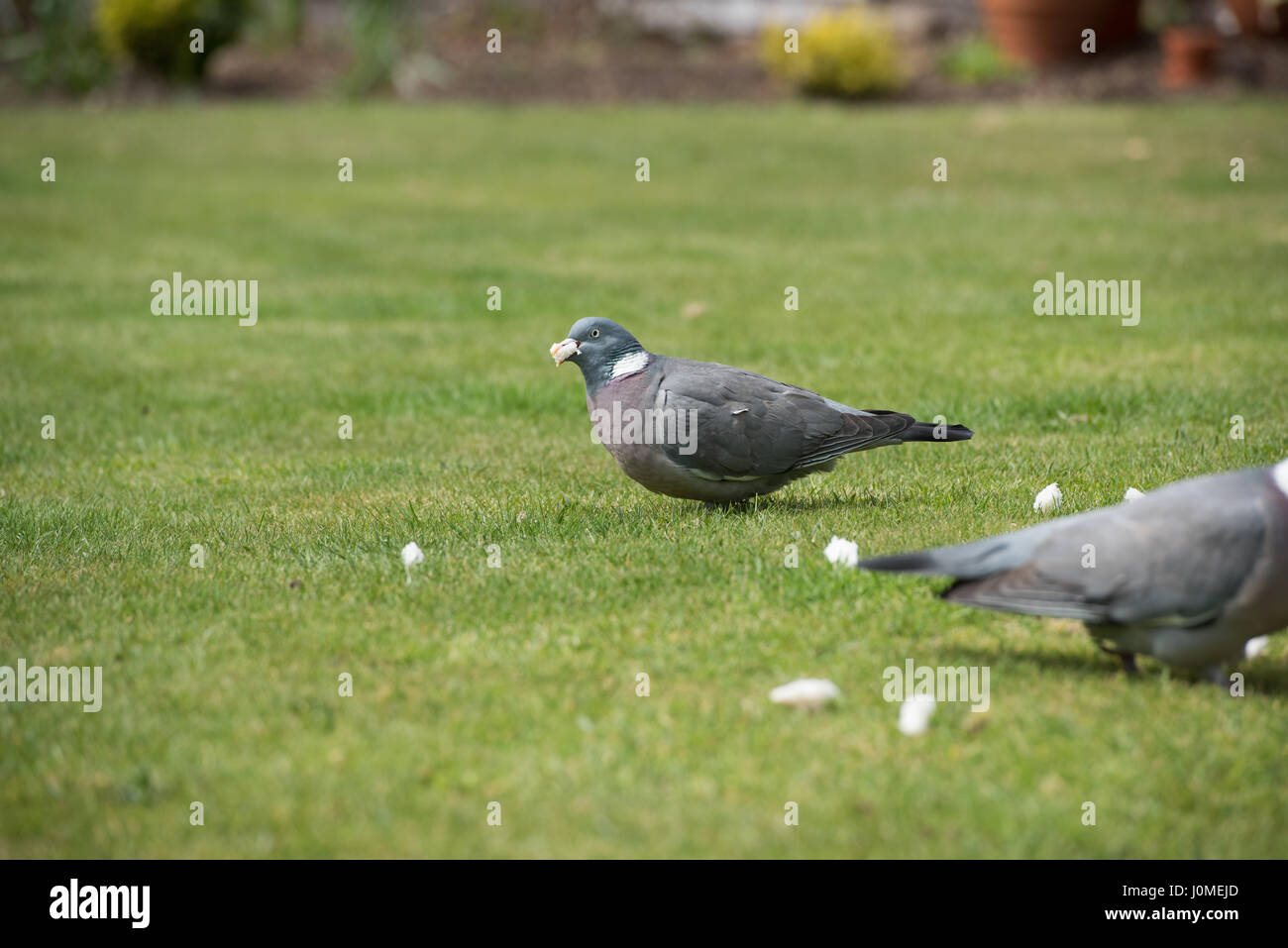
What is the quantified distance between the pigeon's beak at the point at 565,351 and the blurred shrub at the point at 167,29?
1665cm

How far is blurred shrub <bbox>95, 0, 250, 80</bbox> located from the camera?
795 inches

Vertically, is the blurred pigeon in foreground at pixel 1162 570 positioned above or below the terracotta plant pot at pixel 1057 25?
below

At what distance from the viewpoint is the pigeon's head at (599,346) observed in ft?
19.6

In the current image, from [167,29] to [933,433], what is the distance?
58.6 ft

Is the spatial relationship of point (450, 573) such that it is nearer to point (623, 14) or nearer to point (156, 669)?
point (156, 669)

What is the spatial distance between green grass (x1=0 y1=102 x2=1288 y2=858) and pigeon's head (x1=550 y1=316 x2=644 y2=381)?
0.65 meters

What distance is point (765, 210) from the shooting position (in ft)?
47.8

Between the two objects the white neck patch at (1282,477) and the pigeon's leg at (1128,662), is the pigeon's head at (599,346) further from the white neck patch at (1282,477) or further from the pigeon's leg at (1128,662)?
the white neck patch at (1282,477)

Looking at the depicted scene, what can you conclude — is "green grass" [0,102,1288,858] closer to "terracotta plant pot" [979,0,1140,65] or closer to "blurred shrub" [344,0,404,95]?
"terracotta plant pot" [979,0,1140,65]

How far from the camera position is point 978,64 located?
2053 cm

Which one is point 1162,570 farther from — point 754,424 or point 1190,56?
point 1190,56

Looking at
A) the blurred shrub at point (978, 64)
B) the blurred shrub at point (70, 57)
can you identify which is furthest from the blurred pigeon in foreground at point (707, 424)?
the blurred shrub at point (70, 57)

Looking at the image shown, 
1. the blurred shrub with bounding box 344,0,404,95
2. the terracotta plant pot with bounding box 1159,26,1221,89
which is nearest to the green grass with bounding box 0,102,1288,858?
the terracotta plant pot with bounding box 1159,26,1221,89
